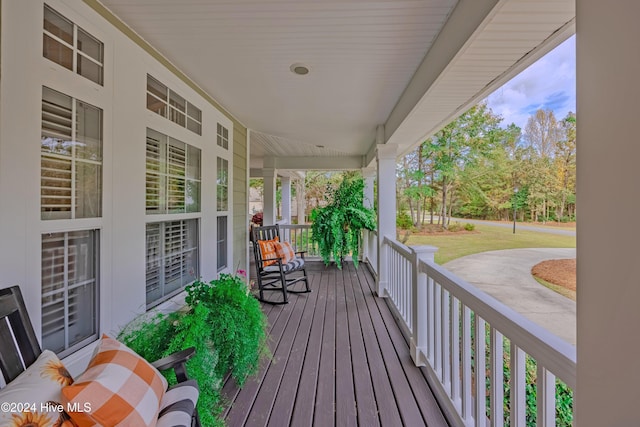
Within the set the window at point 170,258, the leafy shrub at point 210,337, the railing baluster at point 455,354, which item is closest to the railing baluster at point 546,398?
the railing baluster at point 455,354

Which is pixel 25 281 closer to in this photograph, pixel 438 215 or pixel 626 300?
pixel 626 300

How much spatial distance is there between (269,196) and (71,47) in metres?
5.20

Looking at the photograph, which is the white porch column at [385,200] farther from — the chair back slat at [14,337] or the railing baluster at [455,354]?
the chair back slat at [14,337]

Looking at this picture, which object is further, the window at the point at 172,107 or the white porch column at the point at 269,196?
the white porch column at the point at 269,196

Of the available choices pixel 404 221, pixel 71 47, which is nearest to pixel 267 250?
pixel 71 47

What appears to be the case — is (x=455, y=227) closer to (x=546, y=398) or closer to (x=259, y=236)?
(x=259, y=236)

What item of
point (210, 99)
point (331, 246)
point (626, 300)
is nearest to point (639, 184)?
point (626, 300)

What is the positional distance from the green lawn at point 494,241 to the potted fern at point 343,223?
4.35 feet

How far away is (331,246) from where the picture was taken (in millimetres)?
5008

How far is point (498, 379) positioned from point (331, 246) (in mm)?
3785

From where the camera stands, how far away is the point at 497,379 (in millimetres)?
1280

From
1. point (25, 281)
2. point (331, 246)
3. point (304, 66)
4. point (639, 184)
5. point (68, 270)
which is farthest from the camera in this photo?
point (331, 246)

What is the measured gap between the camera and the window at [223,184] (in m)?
3.42

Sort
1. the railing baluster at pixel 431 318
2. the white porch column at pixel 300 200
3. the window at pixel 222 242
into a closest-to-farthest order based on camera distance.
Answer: the railing baluster at pixel 431 318 → the window at pixel 222 242 → the white porch column at pixel 300 200
